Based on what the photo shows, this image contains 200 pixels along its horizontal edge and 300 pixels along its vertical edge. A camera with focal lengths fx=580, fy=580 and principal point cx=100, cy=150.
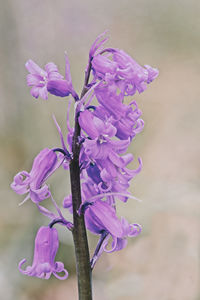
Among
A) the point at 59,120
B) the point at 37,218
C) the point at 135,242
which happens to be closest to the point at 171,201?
the point at 135,242

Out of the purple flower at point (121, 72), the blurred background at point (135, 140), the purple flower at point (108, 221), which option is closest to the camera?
the purple flower at point (121, 72)

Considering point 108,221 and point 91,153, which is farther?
point 108,221

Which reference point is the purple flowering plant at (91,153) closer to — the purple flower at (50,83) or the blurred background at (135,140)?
the purple flower at (50,83)

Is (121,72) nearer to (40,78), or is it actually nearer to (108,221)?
(40,78)

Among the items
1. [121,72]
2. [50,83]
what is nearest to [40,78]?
[50,83]

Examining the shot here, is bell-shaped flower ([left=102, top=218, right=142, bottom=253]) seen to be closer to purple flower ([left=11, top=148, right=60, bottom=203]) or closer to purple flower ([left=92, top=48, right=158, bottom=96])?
purple flower ([left=11, top=148, right=60, bottom=203])

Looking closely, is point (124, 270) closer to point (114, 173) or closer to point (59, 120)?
point (59, 120)

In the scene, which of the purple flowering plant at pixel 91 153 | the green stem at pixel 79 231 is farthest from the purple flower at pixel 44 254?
the green stem at pixel 79 231
